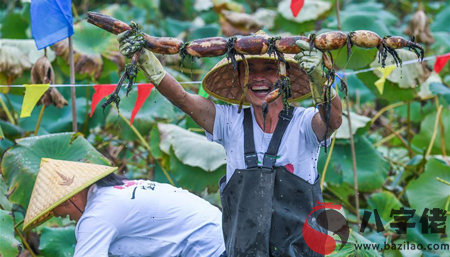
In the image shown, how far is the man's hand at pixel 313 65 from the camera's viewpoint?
188 cm

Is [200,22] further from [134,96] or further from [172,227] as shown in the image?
[172,227]

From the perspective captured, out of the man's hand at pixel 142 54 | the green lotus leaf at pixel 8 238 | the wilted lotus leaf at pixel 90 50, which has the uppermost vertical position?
the man's hand at pixel 142 54

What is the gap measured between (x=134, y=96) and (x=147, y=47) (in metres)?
2.16

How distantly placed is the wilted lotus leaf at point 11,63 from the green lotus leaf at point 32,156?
1.01 m

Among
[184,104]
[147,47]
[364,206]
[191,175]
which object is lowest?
[364,206]

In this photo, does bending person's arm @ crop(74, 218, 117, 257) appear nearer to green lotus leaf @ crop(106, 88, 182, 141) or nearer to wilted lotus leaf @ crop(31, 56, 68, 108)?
wilted lotus leaf @ crop(31, 56, 68, 108)

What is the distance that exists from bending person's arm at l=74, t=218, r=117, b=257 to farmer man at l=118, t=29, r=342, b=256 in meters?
0.48

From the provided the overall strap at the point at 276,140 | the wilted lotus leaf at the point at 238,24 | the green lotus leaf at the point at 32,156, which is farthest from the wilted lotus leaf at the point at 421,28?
the overall strap at the point at 276,140

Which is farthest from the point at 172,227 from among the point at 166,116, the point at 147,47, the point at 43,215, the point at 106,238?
the point at 166,116

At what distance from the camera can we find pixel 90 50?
13.9 ft

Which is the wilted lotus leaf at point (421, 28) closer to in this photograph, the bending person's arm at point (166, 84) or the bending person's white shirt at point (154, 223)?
the bending person's white shirt at point (154, 223)

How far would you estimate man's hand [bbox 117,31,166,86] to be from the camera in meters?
2.03

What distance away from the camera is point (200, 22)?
768 centimetres

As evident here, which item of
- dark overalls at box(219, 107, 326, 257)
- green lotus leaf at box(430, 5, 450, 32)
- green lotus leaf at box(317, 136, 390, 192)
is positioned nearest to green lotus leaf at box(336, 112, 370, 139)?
green lotus leaf at box(317, 136, 390, 192)
